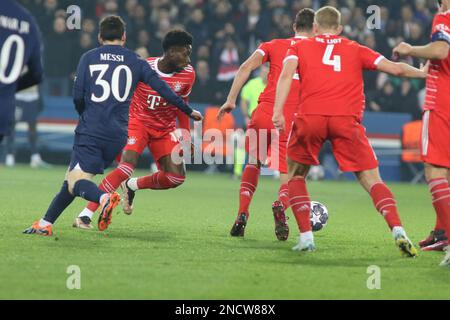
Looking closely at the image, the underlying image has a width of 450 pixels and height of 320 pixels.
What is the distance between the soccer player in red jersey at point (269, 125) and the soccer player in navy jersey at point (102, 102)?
918mm

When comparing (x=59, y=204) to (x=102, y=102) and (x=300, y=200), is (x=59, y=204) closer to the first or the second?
(x=102, y=102)

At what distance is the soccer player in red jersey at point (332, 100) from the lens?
8.41 metres

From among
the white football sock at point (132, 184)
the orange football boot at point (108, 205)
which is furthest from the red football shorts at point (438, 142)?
the white football sock at point (132, 184)

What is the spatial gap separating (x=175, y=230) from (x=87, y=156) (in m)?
1.51

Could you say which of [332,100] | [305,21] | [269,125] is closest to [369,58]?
[332,100]

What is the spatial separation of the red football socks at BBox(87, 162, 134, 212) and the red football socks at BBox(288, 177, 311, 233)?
2234 millimetres

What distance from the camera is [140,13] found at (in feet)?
72.8

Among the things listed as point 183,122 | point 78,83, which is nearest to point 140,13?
point 183,122

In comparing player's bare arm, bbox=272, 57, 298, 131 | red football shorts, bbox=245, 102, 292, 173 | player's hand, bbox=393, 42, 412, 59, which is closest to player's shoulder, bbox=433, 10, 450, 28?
player's hand, bbox=393, 42, 412, 59

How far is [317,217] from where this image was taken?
403 inches

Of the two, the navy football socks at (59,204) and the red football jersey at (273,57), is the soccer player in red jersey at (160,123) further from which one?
the navy football socks at (59,204)

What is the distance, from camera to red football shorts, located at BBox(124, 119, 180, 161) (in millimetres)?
10562

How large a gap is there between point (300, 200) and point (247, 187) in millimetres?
Result: 1376

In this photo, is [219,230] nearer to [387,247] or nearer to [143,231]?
[143,231]
